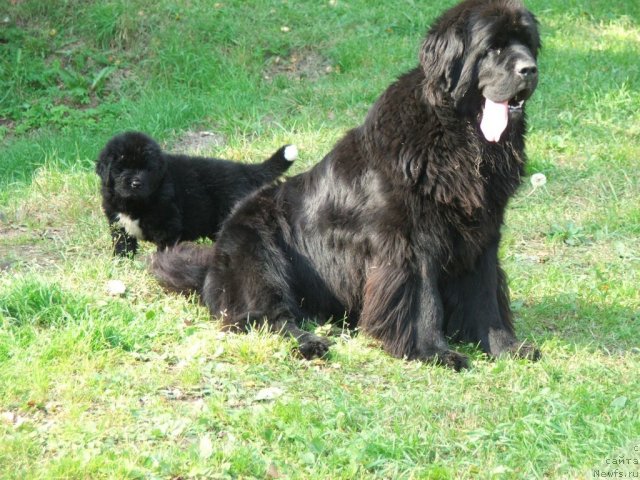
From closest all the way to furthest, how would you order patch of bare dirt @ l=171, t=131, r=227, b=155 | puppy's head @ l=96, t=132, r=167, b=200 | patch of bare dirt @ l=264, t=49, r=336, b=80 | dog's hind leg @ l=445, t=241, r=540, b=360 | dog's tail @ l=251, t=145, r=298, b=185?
dog's hind leg @ l=445, t=241, r=540, b=360
puppy's head @ l=96, t=132, r=167, b=200
dog's tail @ l=251, t=145, r=298, b=185
patch of bare dirt @ l=171, t=131, r=227, b=155
patch of bare dirt @ l=264, t=49, r=336, b=80

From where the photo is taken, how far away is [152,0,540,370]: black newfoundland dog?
15.7 feet

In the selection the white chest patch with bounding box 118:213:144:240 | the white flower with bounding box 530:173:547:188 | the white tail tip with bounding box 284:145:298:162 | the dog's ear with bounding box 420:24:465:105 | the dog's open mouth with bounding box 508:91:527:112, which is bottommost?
the white chest patch with bounding box 118:213:144:240

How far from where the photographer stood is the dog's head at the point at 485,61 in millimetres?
4695

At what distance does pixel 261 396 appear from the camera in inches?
170

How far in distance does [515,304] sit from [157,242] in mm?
2673

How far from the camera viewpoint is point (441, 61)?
4.82 metres

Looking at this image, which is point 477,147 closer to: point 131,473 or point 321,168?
point 321,168

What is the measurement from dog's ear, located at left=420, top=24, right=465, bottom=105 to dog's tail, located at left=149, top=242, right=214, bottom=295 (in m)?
1.73

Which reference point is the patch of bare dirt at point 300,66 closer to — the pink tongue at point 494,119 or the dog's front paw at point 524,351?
the pink tongue at point 494,119

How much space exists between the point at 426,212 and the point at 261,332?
112 cm

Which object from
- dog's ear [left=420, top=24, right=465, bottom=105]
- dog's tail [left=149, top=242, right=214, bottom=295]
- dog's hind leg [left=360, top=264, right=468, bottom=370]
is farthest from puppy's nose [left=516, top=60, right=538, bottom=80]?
dog's tail [left=149, top=242, right=214, bottom=295]

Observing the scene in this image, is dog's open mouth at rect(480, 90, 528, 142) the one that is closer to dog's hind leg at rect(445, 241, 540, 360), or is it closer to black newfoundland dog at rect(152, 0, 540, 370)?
black newfoundland dog at rect(152, 0, 540, 370)

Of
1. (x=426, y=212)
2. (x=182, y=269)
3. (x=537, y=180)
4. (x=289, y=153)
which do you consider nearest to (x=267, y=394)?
(x=426, y=212)

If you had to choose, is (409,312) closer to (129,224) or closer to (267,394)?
(267,394)
